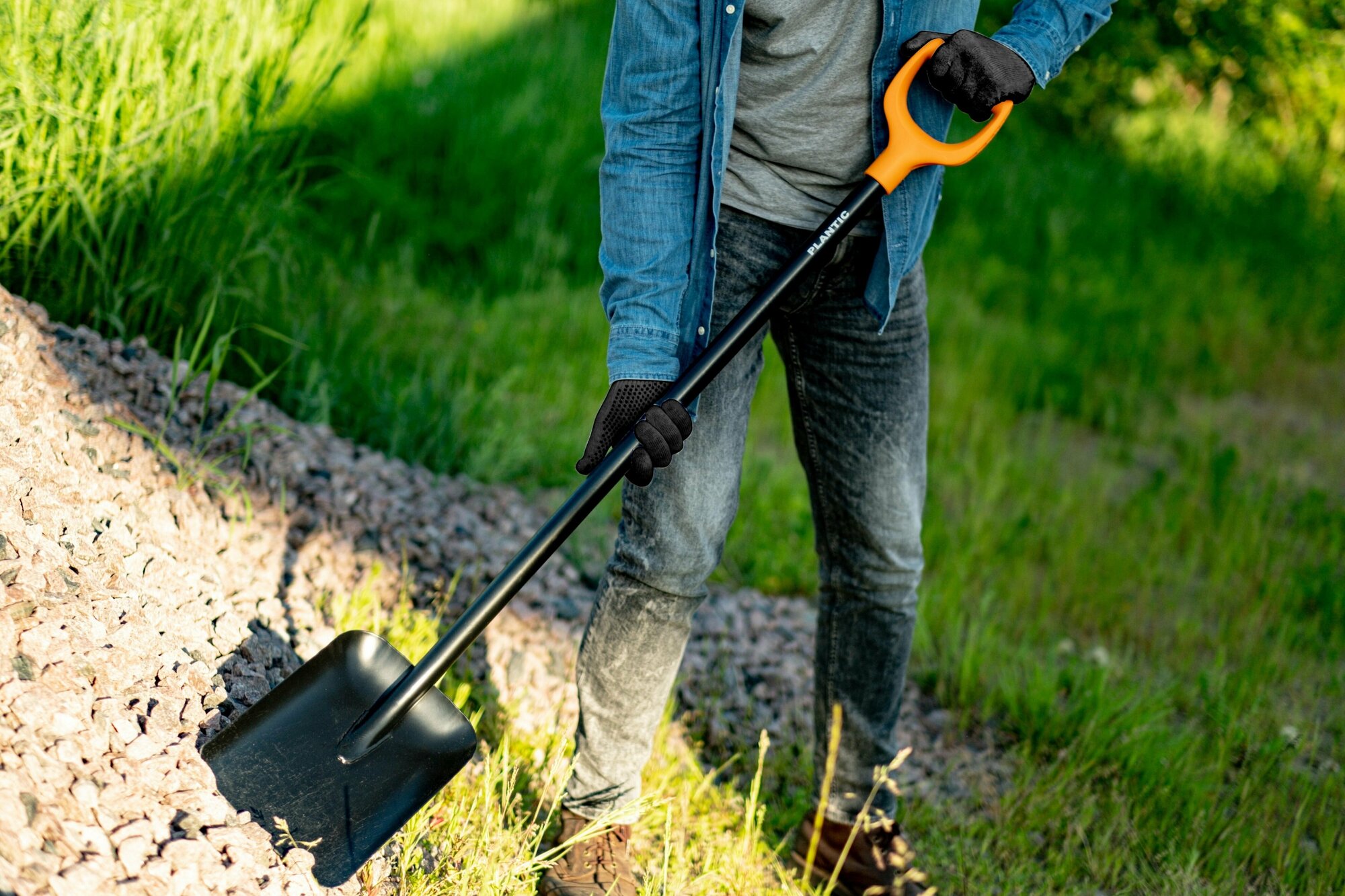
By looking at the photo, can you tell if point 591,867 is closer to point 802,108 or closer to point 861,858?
point 861,858

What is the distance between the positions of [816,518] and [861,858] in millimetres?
673

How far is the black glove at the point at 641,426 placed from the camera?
167 cm

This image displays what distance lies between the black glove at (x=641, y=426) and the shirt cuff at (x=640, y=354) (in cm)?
1

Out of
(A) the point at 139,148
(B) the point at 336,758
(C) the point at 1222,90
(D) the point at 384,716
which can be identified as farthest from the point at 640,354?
(C) the point at 1222,90

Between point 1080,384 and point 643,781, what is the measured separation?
310 centimetres

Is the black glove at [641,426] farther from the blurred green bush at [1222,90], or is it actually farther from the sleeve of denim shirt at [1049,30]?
the blurred green bush at [1222,90]

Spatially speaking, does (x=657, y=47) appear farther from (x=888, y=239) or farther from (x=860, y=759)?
(x=860, y=759)

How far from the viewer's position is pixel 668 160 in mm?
1751

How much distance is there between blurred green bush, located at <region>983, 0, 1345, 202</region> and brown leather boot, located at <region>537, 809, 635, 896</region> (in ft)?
9.41

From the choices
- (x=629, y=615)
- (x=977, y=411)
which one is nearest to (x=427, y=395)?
(x=629, y=615)

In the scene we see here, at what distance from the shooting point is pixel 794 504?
3.57 metres

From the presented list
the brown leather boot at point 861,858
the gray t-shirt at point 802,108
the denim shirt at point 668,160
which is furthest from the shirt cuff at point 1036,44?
the brown leather boot at point 861,858

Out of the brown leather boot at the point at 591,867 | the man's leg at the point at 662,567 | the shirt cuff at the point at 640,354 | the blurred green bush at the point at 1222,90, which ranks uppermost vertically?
the blurred green bush at the point at 1222,90

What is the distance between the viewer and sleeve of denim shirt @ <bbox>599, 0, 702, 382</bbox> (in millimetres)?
1728
